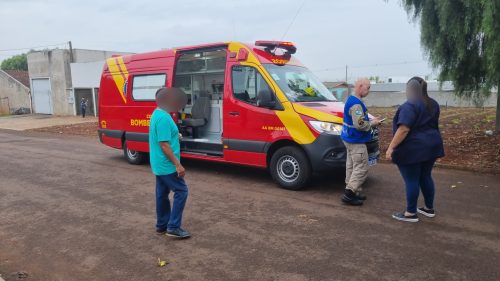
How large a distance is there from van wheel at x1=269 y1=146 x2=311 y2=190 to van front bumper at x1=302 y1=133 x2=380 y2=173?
23 centimetres

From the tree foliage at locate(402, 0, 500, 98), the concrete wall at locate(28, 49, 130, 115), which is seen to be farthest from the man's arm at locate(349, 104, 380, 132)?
the concrete wall at locate(28, 49, 130, 115)

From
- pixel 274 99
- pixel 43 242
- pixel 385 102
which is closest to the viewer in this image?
pixel 43 242

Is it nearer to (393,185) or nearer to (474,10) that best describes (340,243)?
(393,185)

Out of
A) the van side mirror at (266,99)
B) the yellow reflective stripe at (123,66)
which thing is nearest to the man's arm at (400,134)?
the van side mirror at (266,99)

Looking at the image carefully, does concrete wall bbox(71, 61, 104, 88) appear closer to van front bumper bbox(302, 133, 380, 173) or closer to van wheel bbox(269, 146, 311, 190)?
van wheel bbox(269, 146, 311, 190)

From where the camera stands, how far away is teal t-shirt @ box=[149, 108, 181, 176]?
4.30 metres

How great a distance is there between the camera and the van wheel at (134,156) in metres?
9.23

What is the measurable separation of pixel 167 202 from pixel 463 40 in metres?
7.58

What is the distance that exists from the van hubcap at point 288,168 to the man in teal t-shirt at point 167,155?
2423mm

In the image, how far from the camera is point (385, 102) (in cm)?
3447

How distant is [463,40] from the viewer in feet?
29.1

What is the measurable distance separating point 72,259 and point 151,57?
544 centimetres

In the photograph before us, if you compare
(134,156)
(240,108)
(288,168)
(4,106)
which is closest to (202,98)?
(240,108)

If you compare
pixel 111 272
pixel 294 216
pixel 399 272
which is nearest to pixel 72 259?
pixel 111 272
